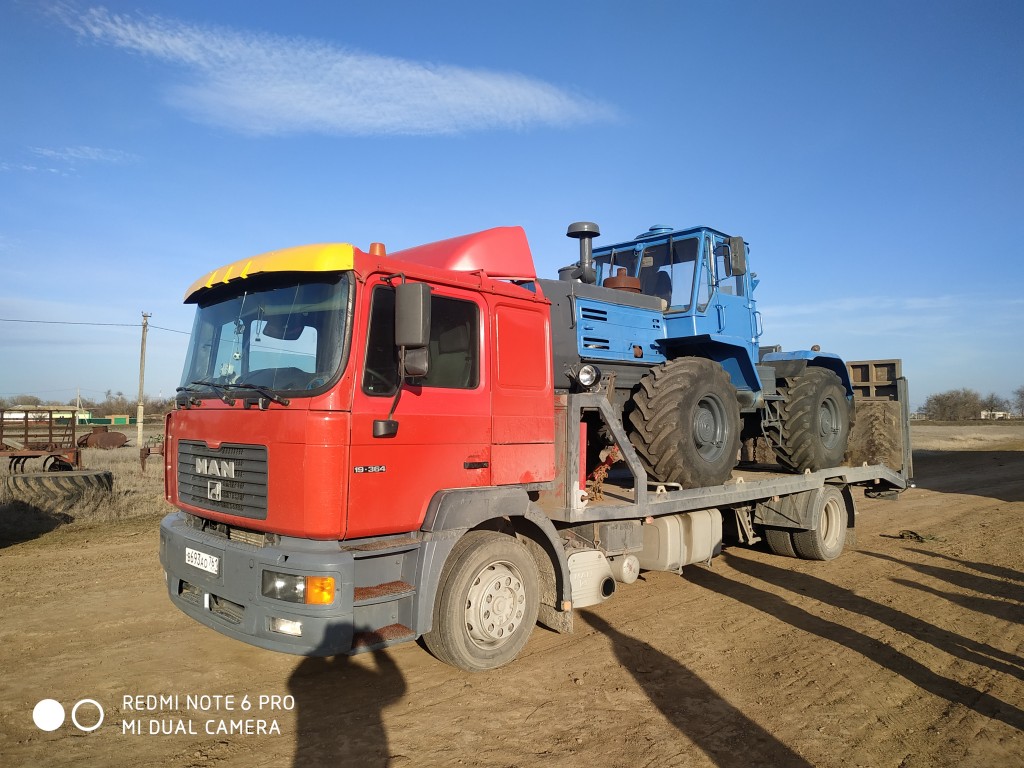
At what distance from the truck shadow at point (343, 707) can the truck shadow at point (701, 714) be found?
5.35 feet

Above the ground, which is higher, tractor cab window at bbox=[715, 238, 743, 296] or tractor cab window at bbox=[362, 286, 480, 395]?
tractor cab window at bbox=[715, 238, 743, 296]

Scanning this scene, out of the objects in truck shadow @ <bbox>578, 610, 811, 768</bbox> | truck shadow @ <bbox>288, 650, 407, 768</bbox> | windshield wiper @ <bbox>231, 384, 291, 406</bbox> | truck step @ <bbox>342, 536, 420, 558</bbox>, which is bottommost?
truck shadow @ <bbox>578, 610, 811, 768</bbox>

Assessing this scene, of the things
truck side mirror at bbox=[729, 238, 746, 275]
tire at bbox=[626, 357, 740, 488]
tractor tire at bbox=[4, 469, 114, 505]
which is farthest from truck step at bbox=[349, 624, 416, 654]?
tractor tire at bbox=[4, 469, 114, 505]

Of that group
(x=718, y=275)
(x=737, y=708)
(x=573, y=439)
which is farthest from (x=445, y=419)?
(x=718, y=275)

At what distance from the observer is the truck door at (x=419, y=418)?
3.79 m

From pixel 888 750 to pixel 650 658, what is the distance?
1637 millimetres

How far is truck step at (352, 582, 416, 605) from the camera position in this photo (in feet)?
12.0

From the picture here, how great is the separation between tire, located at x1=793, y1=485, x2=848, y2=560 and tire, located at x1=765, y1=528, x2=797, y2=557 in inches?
2.8

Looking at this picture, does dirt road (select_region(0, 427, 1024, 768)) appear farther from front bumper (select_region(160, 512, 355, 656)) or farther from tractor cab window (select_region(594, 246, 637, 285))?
tractor cab window (select_region(594, 246, 637, 285))

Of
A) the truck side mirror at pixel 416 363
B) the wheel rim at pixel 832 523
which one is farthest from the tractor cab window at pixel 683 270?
the truck side mirror at pixel 416 363

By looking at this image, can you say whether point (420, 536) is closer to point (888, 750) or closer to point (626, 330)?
point (888, 750)

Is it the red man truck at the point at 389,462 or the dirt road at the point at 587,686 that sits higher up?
the red man truck at the point at 389,462

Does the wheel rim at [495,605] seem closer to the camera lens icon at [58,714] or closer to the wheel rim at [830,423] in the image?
the camera lens icon at [58,714]

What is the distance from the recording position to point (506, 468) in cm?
462
